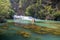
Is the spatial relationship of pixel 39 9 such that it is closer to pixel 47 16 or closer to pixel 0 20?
pixel 47 16

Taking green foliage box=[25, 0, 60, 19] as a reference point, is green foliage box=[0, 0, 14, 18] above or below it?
above

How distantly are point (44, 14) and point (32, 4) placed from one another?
8.90m

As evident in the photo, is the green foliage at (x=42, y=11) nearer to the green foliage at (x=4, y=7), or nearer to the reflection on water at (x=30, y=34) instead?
the green foliage at (x=4, y=7)

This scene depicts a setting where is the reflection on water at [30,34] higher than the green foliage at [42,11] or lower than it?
higher

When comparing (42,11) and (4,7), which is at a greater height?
(4,7)

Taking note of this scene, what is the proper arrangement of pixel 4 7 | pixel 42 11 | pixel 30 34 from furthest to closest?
pixel 42 11, pixel 4 7, pixel 30 34

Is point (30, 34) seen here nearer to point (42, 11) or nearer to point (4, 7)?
point (4, 7)

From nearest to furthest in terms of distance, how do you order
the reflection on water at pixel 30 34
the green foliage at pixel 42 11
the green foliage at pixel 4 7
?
the reflection on water at pixel 30 34, the green foliage at pixel 4 7, the green foliage at pixel 42 11

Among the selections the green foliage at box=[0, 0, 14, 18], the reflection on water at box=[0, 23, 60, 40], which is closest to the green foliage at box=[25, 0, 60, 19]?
the green foliage at box=[0, 0, 14, 18]

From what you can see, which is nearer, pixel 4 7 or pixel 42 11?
pixel 4 7

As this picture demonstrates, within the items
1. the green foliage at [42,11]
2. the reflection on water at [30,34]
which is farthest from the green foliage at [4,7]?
the reflection on water at [30,34]

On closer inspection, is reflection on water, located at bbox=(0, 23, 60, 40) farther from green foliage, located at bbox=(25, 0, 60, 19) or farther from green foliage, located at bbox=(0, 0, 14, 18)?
green foliage, located at bbox=(25, 0, 60, 19)

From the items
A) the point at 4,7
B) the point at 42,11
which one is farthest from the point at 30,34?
the point at 42,11

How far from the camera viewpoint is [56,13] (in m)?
47.2
